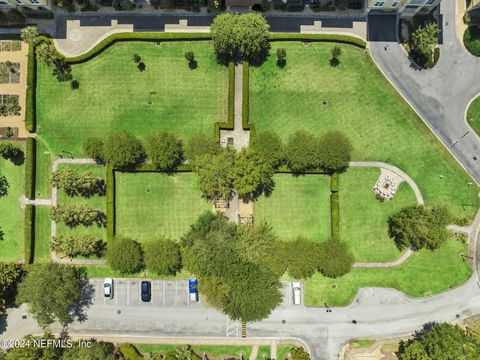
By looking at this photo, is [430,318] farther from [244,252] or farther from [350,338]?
[244,252]

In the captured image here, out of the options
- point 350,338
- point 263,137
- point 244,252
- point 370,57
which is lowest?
point 350,338

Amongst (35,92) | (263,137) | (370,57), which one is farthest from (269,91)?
(35,92)

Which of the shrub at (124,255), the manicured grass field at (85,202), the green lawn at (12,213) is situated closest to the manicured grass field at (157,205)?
the manicured grass field at (85,202)

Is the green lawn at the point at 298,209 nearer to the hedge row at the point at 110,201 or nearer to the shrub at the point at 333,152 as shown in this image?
the shrub at the point at 333,152

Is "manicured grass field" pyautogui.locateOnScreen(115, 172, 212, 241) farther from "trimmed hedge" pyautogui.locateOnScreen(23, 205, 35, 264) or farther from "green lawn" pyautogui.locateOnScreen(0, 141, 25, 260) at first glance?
"green lawn" pyautogui.locateOnScreen(0, 141, 25, 260)

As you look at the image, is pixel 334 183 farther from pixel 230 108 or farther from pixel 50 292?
pixel 50 292

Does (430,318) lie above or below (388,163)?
below

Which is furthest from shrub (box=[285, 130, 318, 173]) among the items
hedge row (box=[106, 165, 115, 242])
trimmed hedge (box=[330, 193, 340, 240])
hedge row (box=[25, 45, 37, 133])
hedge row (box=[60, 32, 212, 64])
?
hedge row (box=[25, 45, 37, 133])

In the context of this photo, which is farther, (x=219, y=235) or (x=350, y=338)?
(x=350, y=338)
